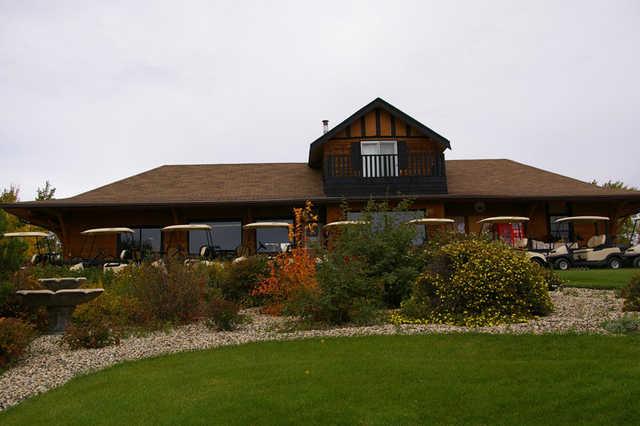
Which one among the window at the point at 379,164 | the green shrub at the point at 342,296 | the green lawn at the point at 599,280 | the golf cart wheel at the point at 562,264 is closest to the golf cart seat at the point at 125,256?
the window at the point at 379,164

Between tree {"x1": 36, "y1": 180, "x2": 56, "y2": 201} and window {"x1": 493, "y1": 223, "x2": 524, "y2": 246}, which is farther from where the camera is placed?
tree {"x1": 36, "y1": 180, "x2": 56, "y2": 201}

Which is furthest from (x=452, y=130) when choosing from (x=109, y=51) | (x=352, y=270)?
(x=352, y=270)

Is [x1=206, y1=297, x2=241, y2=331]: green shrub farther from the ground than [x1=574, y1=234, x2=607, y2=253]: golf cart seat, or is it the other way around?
[x1=574, y1=234, x2=607, y2=253]: golf cart seat

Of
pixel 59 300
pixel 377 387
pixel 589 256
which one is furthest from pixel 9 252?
pixel 589 256

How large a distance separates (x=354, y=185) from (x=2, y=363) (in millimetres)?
14966

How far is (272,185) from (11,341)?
50.5 ft

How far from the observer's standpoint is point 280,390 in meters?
5.40

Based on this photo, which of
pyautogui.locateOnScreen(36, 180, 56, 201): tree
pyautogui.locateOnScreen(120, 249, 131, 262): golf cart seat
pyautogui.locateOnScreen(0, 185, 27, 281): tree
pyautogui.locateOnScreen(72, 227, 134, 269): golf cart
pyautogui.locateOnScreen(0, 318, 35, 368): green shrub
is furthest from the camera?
pyautogui.locateOnScreen(36, 180, 56, 201): tree

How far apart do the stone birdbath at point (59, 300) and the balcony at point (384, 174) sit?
12120mm

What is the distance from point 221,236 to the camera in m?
21.6

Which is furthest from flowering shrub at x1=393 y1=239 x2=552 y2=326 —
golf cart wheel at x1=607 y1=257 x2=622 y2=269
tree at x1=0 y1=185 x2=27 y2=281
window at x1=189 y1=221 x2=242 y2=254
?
window at x1=189 y1=221 x2=242 y2=254

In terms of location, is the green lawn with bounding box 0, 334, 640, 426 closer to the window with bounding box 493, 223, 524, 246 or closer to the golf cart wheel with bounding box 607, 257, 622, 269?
the golf cart wheel with bounding box 607, 257, 622, 269

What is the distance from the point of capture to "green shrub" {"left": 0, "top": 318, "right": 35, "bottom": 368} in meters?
7.39

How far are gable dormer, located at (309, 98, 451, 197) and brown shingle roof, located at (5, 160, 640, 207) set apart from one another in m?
0.96
